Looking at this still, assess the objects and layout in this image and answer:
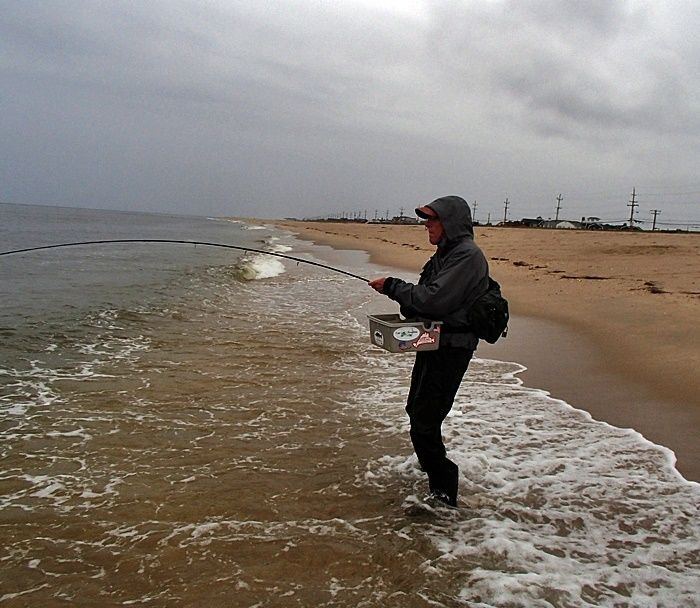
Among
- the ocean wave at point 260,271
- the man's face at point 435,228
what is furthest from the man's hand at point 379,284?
the ocean wave at point 260,271

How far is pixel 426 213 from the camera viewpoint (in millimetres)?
3564

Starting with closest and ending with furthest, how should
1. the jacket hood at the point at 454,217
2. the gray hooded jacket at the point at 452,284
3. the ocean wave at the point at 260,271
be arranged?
the gray hooded jacket at the point at 452,284 → the jacket hood at the point at 454,217 → the ocean wave at the point at 260,271

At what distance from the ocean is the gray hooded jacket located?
4.21ft

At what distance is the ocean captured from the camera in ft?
9.83

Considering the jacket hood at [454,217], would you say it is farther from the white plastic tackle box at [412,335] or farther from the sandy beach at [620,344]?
the sandy beach at [620,344]

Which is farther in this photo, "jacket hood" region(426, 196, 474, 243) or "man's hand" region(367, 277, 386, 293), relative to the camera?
"man's hand" region(367, 277, 386, 293)

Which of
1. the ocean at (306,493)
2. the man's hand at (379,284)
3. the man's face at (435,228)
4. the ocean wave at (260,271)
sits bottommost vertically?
the ocean at (306,493)

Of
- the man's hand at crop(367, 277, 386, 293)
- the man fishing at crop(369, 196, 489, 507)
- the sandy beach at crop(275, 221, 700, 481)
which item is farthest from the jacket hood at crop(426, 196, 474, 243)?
the sandy beach at crop(275, 221, 700, 481)

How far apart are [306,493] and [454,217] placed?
2161 mm

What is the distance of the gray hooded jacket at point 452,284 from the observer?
341 cm

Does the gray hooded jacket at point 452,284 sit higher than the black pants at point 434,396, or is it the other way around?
the gray hooded jacket at point 452,284

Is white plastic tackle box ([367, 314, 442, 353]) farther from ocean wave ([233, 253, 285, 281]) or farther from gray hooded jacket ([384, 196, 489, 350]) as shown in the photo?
ocean wave ([233, 253, 285, 281])

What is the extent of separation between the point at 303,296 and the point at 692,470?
Result: 1031 cm

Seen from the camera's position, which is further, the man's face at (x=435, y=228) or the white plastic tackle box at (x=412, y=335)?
the man's face at (x=435, y=228)
